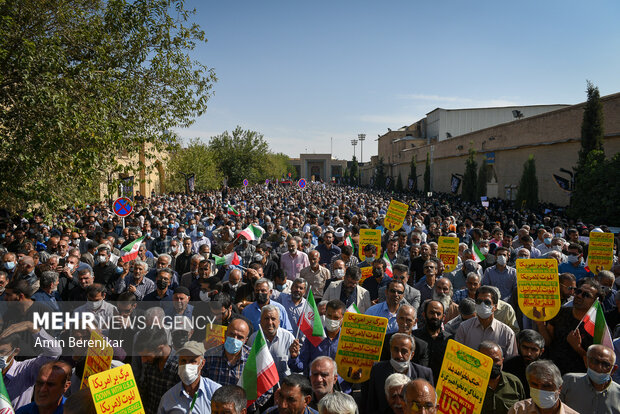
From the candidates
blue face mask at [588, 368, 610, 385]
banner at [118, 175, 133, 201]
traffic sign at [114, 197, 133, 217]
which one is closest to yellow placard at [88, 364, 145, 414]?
blue face mask at [588, 368, 610, 385]

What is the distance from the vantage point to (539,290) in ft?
17.0

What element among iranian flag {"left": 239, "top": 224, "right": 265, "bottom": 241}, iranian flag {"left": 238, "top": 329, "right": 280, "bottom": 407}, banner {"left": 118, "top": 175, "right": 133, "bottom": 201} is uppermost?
banner {"left": 118, "top": 175, "right": 133, "bottom": 201}

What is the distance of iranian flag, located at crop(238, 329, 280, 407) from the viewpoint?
3.90 metres

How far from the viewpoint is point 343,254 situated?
318 inches

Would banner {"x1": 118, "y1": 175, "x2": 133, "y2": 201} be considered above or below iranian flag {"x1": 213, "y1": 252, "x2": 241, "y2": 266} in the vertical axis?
above

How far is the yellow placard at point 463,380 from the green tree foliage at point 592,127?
19812mm

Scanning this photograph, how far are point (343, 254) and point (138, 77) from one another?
7241 millimetres

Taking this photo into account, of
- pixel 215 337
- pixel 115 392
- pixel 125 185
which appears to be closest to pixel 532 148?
pixel 125 185

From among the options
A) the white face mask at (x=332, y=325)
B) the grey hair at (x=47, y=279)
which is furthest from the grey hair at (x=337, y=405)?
the grey hair at (x=47, y=279)

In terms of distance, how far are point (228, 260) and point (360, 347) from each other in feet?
15.1

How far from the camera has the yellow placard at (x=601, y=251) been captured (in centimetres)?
798

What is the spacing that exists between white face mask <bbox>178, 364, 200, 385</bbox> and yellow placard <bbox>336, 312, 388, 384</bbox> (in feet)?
4.61

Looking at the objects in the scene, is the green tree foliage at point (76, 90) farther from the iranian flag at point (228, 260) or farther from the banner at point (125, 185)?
the iranian flag at point (228, 260)

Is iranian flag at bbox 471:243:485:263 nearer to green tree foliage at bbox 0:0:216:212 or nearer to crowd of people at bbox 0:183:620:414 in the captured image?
crowd of people at bbox 0:183:620:414
